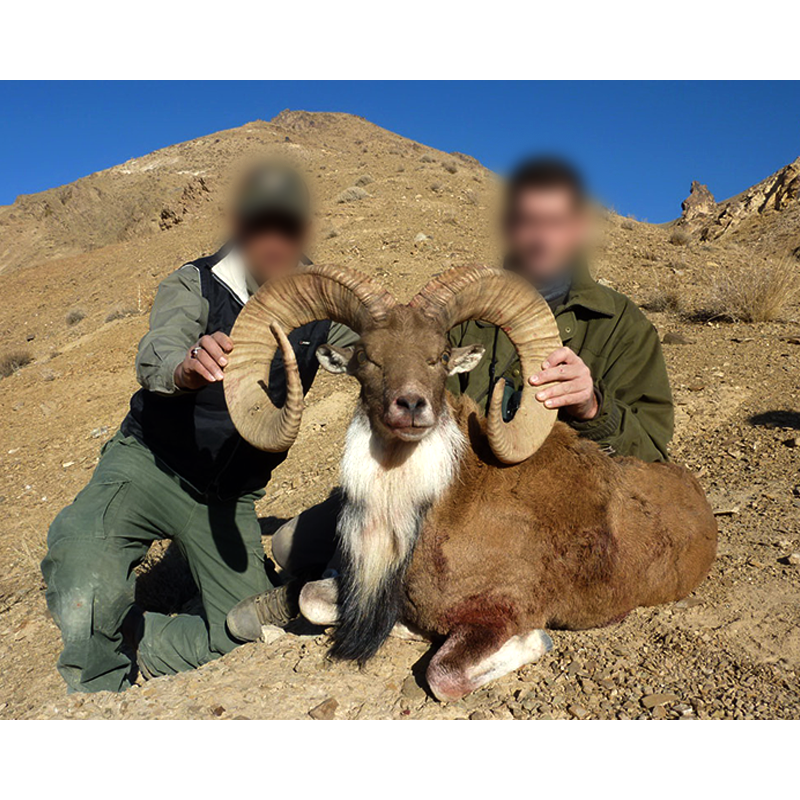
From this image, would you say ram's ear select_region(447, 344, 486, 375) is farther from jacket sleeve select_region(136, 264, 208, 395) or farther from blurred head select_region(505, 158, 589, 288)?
jacket sleeve select_region(136, 264, 208, 395)

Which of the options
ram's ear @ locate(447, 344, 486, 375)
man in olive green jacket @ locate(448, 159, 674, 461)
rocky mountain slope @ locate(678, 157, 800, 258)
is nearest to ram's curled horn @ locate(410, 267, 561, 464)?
ram's ear @ locate(447, 344, 486, 375)

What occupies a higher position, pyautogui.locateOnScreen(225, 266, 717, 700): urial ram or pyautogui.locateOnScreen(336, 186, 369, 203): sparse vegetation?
pyautogui.locateOnScreen(336, 186, 369, 203): sparse vegetation

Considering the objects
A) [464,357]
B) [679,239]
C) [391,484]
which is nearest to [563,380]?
[464,357]

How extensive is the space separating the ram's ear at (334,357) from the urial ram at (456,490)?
0.01m

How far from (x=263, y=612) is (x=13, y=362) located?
1814 centimetres

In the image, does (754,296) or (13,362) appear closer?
(754,296)

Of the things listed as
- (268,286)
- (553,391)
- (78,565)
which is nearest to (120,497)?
(78,565)

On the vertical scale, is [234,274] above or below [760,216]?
above

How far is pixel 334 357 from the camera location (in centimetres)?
487

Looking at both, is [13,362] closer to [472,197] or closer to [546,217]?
[472,197]

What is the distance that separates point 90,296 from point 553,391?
84.6 feet

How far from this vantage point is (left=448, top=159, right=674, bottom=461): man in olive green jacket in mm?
5297

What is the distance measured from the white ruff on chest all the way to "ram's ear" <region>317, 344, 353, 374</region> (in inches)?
16.2

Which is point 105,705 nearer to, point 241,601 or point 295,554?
point 241,601
